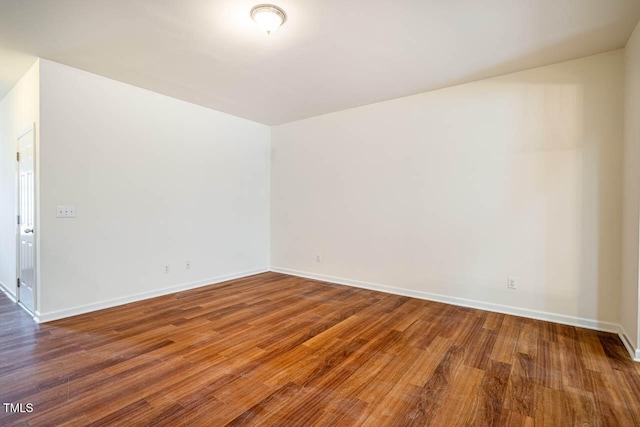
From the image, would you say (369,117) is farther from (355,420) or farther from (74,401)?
(74,401)

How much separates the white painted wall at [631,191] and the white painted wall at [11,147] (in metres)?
5.50

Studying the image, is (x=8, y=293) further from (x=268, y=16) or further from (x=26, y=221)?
(x=268, y=16)

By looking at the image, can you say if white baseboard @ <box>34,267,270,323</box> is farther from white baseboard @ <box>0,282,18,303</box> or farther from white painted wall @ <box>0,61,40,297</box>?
white painted wall @ <box>0,61,40,297</box>

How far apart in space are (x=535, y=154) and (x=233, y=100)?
377cm

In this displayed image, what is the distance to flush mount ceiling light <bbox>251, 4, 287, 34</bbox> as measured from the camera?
7.27 ft

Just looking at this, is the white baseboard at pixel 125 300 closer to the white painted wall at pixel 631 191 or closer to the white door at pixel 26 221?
the white door at pixel 26 221

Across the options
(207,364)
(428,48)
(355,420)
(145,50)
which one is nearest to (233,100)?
(145,50)

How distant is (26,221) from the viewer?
3.38 m

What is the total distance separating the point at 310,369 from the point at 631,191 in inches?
119

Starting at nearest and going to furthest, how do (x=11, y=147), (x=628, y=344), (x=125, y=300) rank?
(x=628, y=344) < (x=125, y=300) < (x=11, y=147)

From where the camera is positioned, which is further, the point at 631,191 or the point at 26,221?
the point at 26,221

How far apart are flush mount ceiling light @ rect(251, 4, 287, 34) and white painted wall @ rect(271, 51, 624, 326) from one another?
2278mm

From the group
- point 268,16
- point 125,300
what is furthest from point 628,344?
point 125,300

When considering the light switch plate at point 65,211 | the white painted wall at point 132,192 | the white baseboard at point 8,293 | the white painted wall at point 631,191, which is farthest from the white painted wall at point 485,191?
the white baseboard at point 8,293
